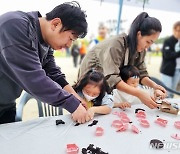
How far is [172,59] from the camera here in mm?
→ 2859

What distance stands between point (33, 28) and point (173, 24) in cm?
231

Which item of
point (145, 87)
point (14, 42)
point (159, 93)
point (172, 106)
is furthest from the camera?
point (145, 87)

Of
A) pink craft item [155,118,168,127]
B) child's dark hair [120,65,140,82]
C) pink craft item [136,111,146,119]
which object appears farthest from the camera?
child's dark hair [120,65,140,82]

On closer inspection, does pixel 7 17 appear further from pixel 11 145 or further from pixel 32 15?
pixel 11 145

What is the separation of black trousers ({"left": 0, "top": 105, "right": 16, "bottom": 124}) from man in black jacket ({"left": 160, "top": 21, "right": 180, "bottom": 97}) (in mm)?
2174

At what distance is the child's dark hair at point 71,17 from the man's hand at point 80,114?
34 cm

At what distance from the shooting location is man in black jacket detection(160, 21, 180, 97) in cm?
278

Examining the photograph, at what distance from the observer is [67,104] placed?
955 millimetres

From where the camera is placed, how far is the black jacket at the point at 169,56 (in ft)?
9.16

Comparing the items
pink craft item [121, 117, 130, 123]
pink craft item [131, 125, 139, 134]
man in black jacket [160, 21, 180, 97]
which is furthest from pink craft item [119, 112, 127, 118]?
man in black jacket [160, 21, 180, 97]

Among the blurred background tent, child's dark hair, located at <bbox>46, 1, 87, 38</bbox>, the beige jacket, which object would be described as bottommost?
the beige jacket

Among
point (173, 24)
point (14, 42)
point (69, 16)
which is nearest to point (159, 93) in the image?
point (69, 16)

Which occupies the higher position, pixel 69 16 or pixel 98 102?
pixel 69 16

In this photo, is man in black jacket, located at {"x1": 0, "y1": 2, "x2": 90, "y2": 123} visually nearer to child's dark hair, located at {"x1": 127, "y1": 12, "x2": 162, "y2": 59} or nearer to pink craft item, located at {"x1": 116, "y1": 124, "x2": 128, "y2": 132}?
pink craft item, located at {"x1": 116, "y1": 124, "x2": 128, "y2": 132}
